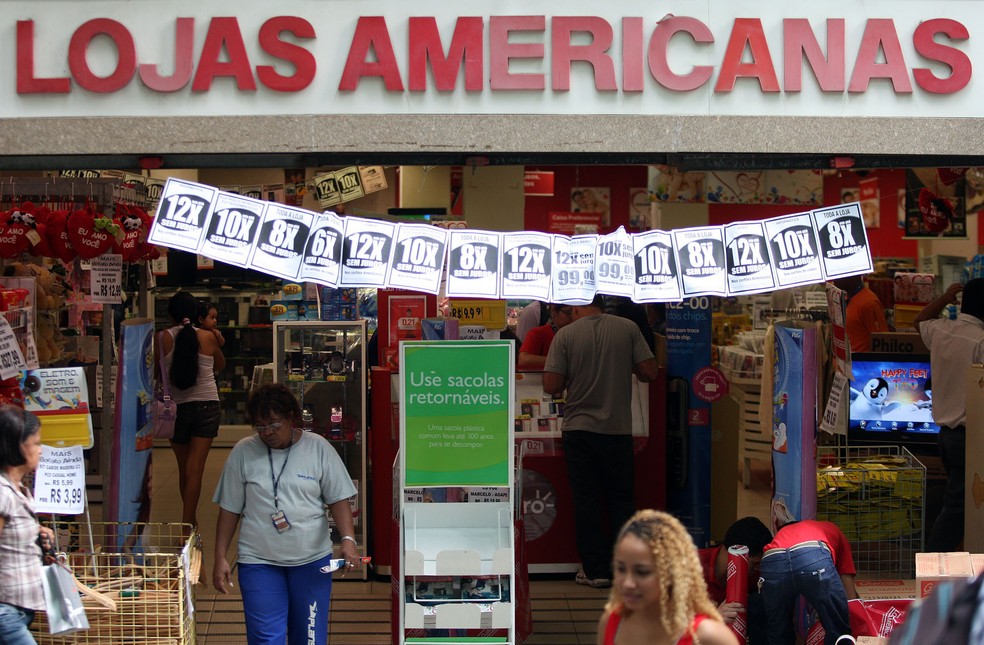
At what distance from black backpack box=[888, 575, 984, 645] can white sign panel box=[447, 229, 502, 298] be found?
216 cm

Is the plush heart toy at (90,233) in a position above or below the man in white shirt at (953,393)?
above

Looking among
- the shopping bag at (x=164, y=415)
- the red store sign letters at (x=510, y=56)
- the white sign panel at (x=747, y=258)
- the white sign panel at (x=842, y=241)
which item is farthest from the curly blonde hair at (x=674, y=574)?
the shopping bag at (x=164, y=415)

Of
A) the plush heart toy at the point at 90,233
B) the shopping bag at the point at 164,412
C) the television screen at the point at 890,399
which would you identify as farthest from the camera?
the television screen at the point at 890,399

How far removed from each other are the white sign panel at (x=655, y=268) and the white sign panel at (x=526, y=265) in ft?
1.23

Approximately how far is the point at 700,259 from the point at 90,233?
3.53m

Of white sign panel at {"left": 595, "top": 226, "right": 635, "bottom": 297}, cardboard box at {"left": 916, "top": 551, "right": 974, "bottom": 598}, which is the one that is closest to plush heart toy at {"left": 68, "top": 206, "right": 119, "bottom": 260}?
white sign panel at {"left": 595, "top": 226, "right": 635, "bottom": 297}

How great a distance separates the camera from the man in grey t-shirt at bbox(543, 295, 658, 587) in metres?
6.79

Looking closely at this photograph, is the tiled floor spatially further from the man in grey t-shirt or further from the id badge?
the id badge

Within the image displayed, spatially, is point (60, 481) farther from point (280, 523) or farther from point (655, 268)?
point (655, 268)

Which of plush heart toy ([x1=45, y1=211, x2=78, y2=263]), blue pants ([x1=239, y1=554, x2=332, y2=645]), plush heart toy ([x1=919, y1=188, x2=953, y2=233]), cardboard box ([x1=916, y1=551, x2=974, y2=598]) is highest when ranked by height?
plush heart toy ([x1=919, y1=188, x2=953, y2=233])

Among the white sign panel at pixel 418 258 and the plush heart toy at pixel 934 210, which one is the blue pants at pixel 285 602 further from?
the plush heart toy at pixel 934 210

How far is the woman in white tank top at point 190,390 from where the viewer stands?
7.99 metres

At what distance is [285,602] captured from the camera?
4887mm

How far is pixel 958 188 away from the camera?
10273 millimetres
